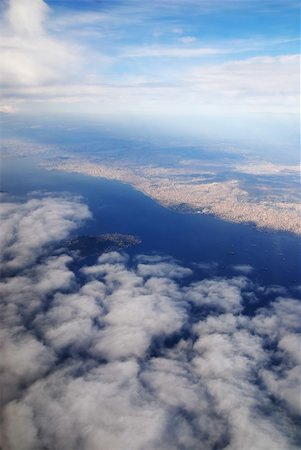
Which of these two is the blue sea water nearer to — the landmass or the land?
the landmass

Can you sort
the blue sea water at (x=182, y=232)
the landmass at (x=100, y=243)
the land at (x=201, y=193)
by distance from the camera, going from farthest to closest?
the land at (x=201, y=193)
the landmass at (x=100, y=243)
the blue sea water at (x=182, y=232)

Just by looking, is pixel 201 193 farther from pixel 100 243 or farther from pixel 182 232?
pixel 100 243

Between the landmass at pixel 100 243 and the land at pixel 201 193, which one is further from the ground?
the land at pixel 201 193

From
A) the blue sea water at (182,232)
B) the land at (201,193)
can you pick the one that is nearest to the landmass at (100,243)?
the blue sea water at (182,232)

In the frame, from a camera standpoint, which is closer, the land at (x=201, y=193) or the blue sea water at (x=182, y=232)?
the blue sea water at (x=182, y=232)

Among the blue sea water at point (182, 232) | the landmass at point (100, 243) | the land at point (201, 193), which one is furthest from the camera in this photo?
the land at point (201, 193)

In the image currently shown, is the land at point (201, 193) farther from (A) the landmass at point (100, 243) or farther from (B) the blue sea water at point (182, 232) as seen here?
(A) the landmass at point (100, 243)

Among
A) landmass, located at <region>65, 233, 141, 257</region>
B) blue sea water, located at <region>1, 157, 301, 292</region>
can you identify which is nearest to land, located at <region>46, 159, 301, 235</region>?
blue sea water, located at <region>1, 157, 301, 292</region>
